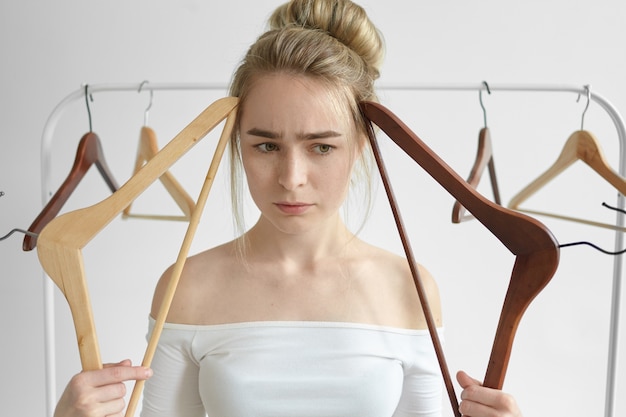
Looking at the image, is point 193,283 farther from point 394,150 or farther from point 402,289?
point 394,150

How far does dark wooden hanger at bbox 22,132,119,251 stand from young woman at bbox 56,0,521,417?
23 centimetres

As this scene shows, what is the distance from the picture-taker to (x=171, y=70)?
1.60 metres

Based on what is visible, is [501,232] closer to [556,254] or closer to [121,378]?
[556,254]

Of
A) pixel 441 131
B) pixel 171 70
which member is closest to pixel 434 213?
pixel 441 131

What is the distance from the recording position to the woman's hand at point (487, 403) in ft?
2.64

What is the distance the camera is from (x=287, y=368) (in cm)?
103

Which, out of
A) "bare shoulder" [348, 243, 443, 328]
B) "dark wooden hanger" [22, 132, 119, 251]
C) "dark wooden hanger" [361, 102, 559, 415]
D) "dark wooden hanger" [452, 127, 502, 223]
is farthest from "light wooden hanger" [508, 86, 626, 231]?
"dark wooden hanger" [22, 132, 119, 251]

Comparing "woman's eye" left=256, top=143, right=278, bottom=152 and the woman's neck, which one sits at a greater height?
"woman's eye" left=256, top=143, right=278, bottom=152

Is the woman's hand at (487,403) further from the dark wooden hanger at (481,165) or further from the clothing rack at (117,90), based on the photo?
the clothing rack at (117,90)

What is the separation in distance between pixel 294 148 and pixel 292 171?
3 centimetres

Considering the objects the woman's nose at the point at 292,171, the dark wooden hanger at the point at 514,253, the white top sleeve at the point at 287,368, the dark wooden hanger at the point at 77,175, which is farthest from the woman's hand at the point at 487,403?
the dark wooden hanger at the point at 77,175

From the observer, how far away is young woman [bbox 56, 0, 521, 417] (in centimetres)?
93

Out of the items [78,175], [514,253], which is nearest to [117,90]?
[78,175]

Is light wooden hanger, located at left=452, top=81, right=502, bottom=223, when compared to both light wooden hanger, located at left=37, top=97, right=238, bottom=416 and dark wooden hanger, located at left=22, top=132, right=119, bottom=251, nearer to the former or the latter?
light wooden hanger, located at left=37, top=97, right=238, bottom=416
